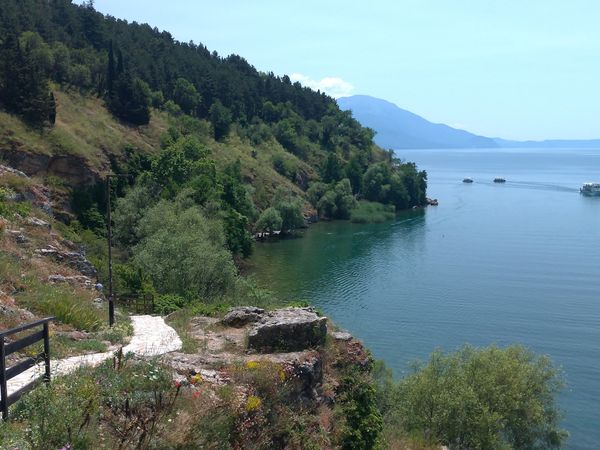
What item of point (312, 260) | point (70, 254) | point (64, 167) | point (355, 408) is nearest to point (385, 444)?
point (355, 408)

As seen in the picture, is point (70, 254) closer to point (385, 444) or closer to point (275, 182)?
point (385, 444)

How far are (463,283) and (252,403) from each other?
4715 cm

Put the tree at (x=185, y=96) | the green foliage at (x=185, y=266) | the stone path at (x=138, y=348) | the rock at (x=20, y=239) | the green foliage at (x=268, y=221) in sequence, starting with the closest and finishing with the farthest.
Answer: the stone path at (x=138, y=348) < the rock at (x=20, y=239) < the green foliage at (x=185, y=266) < the green foliage at (x=268, y=221) < the tree at (x=185, y=96)

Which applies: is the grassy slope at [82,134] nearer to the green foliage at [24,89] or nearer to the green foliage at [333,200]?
the green foliage at [24,89]

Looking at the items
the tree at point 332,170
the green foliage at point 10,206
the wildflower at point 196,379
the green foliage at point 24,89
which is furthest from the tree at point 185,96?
the wildflower at point 196,379

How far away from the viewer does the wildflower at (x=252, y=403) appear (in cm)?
1180

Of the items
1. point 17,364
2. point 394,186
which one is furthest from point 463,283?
point 394,186

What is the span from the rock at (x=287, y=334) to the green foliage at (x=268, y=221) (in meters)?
62.7

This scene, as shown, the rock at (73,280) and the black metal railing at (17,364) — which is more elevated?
the black metal railing at (17,364)

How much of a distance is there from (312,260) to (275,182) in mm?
28593

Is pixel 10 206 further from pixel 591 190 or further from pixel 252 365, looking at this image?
pixel 591 190

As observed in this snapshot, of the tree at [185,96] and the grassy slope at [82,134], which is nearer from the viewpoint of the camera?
the grassy slope at [82,134]

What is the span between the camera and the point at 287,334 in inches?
611

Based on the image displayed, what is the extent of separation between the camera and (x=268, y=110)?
118m
